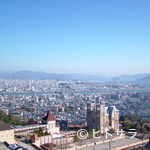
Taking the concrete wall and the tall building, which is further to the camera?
the tall building

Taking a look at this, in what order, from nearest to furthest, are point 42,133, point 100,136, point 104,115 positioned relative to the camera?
point 42,133 < point 100,136 < point 104,115

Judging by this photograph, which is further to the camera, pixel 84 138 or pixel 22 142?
pixel 84 138

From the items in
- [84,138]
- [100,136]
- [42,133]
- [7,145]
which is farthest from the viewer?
[100,136]

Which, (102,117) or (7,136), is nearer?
(7,136)

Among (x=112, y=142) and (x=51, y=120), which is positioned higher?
(x=51, y=120)

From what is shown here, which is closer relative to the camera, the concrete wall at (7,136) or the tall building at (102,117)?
the concrete wall at (7,136)

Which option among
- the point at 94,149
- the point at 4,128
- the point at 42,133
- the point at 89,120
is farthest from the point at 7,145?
the point at 89,120

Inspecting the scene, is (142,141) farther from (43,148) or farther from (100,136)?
(43,148)
